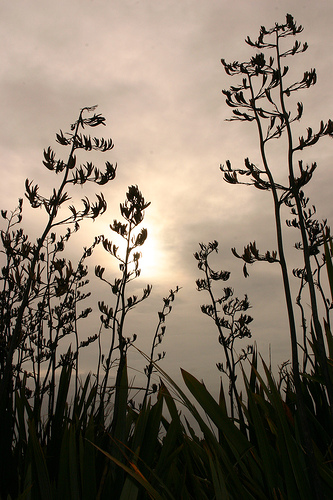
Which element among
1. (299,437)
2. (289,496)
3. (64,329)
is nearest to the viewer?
(289,496)

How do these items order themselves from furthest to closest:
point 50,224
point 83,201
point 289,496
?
1. point 83,201
2. point 50,224
3. point 289,496

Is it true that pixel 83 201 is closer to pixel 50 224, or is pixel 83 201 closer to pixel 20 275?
pixel 50 224

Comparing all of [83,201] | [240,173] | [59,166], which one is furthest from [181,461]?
[59,166]

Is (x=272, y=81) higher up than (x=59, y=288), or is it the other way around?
(x=272, y=81)

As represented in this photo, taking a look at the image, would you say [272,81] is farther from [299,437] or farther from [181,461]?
[181,461]

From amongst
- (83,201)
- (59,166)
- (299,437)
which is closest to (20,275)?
(83,201)

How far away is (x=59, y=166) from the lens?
434 cm

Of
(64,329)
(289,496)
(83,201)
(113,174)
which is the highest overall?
(113,174)

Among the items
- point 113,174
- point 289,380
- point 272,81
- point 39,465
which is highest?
point 272,81

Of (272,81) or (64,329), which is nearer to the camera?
(272,81)

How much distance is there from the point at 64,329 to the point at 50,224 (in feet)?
11.2

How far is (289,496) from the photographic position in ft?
5.29

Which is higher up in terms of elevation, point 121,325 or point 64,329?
point 64,329

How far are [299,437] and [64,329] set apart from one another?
5296 mm
